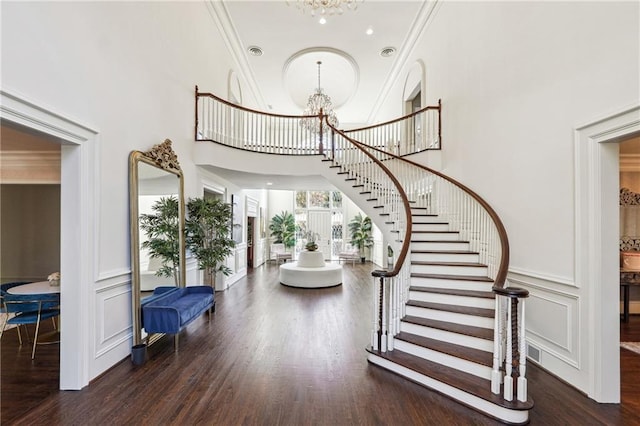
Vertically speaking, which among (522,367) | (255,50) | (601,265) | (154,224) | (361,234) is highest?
(255,50)

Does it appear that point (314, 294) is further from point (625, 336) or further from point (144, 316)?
point (625, 336)

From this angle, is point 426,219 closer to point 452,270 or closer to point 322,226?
point 452,270

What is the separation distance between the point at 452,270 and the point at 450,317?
858mm

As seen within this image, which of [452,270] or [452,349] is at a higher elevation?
[452,270]

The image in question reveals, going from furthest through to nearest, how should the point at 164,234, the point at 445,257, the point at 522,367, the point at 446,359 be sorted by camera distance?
the point at 445,257, the point at 164,234, the point at 446,359, the point at 522,367

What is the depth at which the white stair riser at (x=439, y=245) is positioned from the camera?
14.3ft

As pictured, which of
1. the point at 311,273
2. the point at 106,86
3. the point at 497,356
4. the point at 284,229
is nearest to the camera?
the point at 497,356

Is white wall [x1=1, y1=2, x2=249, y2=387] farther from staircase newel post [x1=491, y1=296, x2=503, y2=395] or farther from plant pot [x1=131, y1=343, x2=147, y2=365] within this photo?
staircase newel post [x1=491, y1=296, x2=503, y2=395]

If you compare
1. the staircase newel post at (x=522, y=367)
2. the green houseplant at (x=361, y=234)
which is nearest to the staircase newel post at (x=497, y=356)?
the staircase newel post at (x=522, y=367)

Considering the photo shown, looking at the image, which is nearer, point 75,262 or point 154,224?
point 75,262

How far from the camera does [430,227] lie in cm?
486

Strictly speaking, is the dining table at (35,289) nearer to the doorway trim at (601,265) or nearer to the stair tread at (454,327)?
the stair tread at (454,327)

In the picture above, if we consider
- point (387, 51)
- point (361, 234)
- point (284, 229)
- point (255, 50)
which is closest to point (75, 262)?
point (255, 50)

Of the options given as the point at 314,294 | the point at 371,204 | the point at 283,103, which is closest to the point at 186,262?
the point at 314,294
